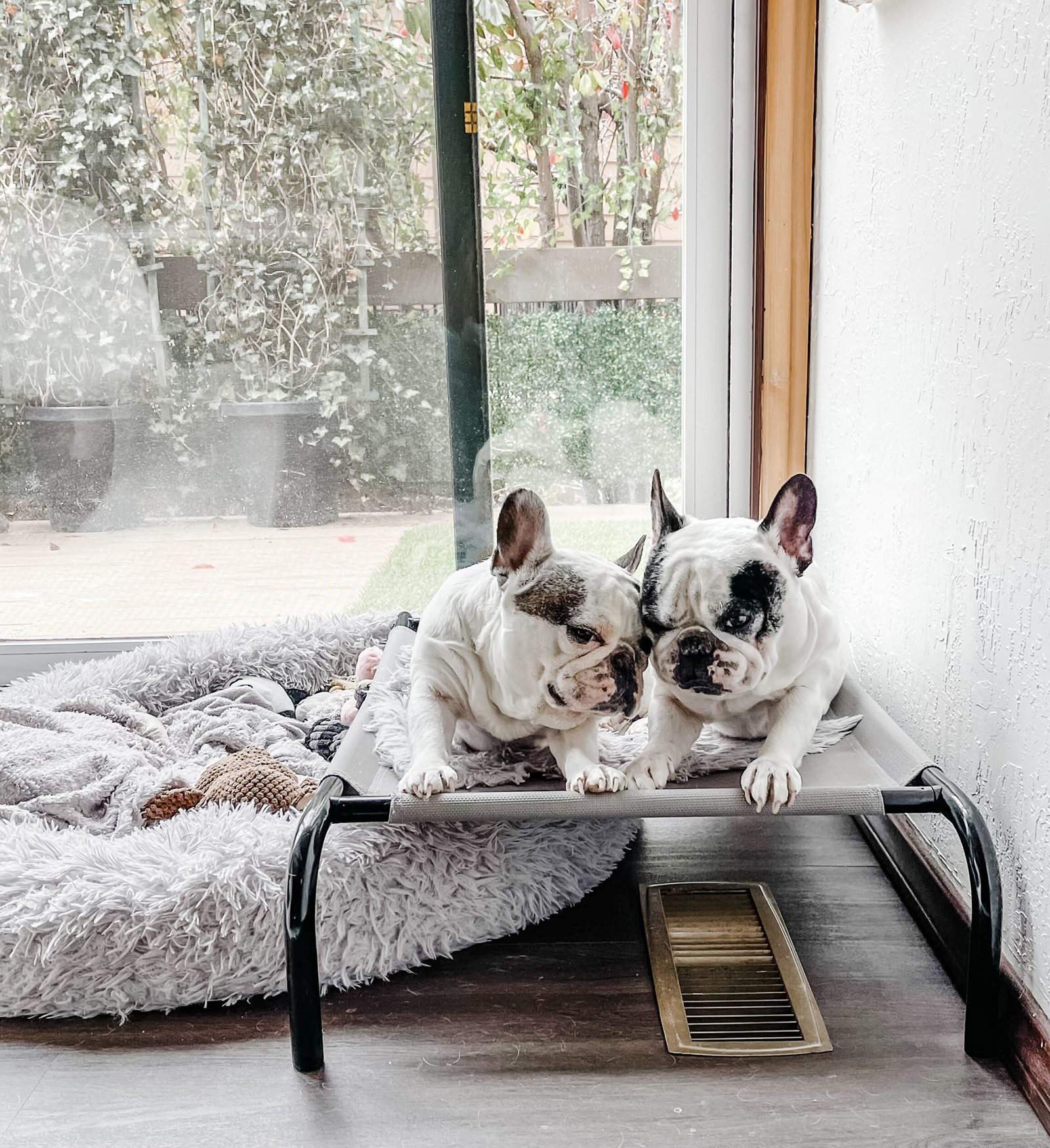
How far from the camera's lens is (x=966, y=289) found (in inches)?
56.1

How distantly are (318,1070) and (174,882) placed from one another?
34 cm

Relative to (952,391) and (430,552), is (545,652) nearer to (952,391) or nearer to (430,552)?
(952,391)

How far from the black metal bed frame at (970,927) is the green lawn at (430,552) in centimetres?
138

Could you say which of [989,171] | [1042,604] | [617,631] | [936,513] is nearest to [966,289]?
[989,171]

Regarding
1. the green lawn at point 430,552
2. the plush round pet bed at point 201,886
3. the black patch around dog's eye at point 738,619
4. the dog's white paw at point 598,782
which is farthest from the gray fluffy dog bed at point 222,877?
the green lawn at point 430,552

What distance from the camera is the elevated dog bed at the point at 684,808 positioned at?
4.18 feet

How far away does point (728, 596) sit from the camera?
1390 millimetres

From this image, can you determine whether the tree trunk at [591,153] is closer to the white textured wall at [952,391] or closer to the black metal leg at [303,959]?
the white textured wall at [952,391]

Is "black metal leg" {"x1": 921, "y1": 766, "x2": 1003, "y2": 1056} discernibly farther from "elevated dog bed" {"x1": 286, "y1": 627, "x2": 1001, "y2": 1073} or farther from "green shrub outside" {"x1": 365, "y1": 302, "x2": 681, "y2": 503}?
"green shrub outside" {"x1": 365, "y1": 302, "x2": 681, "y2": 503}

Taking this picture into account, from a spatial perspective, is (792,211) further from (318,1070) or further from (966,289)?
(318,1070)

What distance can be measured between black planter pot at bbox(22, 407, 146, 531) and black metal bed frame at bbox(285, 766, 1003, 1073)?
1.56 meters

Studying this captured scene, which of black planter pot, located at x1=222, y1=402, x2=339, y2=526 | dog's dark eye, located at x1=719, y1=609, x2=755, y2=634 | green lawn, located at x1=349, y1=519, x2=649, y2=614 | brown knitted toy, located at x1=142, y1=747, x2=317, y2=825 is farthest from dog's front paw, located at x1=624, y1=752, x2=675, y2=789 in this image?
black planter pot, located at x1=222, y1=402, x2=339, y2=526

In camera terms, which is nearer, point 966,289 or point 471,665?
point 966,289

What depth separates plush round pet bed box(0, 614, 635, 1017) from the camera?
143cm
